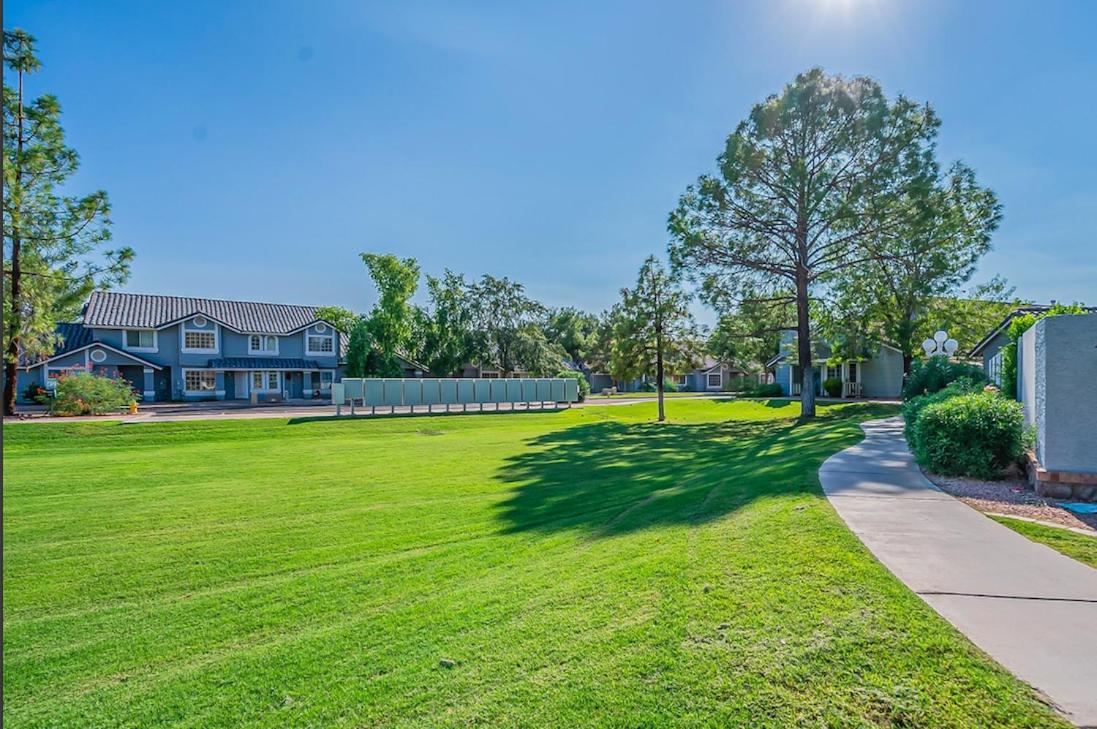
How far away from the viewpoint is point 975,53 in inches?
491

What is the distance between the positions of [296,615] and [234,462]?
1074cm

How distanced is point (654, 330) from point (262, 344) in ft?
86.0

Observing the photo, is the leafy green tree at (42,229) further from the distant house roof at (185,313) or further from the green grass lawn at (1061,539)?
the green grass lawn at (1061,539)

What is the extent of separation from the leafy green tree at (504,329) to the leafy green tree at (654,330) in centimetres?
1731

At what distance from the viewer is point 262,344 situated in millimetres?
39469

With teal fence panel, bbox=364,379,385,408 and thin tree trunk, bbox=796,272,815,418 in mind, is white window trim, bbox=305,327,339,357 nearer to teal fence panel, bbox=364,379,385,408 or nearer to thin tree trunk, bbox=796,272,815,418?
teal fence panel, bbox=364,379,385,408

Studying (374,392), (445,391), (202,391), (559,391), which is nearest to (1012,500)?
(374,392)

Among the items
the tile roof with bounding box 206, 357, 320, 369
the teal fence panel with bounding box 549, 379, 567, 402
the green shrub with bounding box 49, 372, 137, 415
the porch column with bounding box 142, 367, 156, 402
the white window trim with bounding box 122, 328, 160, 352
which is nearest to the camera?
the green shrub with bounding box 49, 372, 137, 415

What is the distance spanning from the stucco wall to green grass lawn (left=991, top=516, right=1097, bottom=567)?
1741mm

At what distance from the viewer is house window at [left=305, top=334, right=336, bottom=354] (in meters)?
40.8

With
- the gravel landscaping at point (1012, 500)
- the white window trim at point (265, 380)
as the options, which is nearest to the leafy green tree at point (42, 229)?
the white window trim at point (265, 380)

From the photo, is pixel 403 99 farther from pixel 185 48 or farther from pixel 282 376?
pixel 282 376

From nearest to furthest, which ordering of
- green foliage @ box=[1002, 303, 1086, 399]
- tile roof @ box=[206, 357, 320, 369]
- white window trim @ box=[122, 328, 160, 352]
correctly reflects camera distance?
green foliage @ box=[1002, 303, 1086, 399]
white window trim @ box=[122, 328, 160, 352]
tile roof @ box=[206, 357, 320, 369]

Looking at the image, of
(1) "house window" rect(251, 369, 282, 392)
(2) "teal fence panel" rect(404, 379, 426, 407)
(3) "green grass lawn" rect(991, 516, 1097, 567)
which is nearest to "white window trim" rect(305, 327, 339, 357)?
(1) "house window" rect(251, 369, 282, 392)
